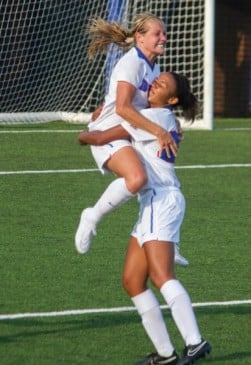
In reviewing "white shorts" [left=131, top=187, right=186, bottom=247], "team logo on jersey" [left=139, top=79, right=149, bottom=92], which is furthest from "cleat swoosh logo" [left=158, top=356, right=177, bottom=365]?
"team logo on jersey" [left=139, top=79, right=149, bottom=92]

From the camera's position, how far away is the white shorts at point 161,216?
20.3 feet

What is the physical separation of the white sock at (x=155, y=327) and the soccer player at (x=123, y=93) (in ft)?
2.04

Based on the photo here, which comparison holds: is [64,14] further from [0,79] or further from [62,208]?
[62,208]

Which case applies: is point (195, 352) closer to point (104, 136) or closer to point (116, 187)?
point (104, 136)

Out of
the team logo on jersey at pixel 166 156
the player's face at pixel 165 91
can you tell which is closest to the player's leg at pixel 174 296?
the team logo on jersey at pixel 166 156

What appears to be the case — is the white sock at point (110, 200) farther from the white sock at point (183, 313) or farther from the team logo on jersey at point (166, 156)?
the white sock at point (183, 313)

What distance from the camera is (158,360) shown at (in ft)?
20.5

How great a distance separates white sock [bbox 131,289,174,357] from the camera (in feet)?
20.4

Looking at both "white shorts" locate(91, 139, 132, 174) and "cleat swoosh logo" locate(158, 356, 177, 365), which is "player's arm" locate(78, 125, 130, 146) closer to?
"white shorts" locate(91, 139, 132, 174)

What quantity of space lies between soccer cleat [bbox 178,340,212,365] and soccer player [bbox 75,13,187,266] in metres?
0.85

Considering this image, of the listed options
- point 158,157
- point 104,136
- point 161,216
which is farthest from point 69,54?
point 161,216

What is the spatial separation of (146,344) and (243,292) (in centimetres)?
149

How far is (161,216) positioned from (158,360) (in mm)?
702

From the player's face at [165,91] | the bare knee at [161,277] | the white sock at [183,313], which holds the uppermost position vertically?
the player's face at [165,91]
